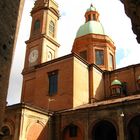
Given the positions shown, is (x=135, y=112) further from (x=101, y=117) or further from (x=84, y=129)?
(x=84, y=129)

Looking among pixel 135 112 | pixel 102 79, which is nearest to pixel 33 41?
pixel 102 79

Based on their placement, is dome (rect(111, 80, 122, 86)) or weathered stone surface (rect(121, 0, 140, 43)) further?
dome (rect(111, 80, 122, 86))

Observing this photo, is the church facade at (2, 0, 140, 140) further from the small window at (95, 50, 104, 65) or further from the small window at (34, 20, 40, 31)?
the small window at (34, 20, 40, 31)

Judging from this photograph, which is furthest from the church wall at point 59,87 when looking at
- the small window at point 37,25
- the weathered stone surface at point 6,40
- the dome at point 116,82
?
the weathered stone surface at point 6,40

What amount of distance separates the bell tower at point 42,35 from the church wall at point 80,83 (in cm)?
565

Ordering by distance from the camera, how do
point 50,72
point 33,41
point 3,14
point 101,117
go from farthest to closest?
point 33,41 < point 50,72 < point 101,117 < point 3,14

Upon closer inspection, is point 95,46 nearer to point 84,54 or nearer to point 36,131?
point 84,54

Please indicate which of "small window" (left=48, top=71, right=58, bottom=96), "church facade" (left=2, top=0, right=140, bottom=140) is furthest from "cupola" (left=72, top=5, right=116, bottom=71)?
"small window" (left=48, top=71, right=58, bottom=96)

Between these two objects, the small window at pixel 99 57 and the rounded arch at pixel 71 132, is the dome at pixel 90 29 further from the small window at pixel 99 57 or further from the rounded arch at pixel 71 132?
the rounded arch at pixel 71 132

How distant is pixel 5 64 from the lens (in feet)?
12.1

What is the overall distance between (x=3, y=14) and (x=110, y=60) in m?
28.7

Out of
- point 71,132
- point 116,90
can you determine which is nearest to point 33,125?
point 71,132

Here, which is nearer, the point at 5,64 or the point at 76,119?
the point at 5,64

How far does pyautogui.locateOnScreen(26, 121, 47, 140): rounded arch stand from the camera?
18984mm
